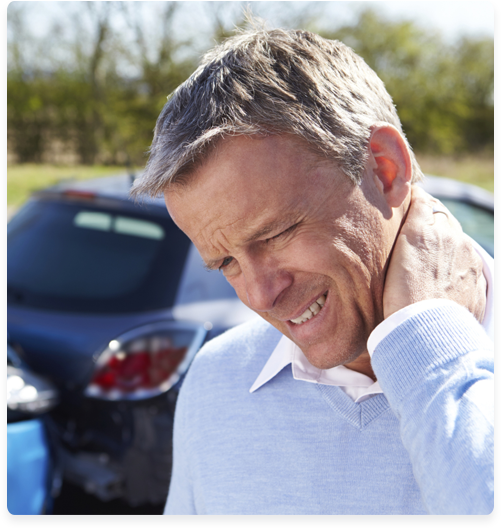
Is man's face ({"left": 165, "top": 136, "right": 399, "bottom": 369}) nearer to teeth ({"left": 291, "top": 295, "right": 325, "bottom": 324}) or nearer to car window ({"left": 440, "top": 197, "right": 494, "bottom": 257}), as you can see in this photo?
teeth ({"left": 291, "top": 295, "right": 325, "bottom": 324})

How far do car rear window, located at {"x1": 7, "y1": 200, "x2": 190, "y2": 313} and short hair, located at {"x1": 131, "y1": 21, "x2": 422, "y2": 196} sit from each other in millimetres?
1406

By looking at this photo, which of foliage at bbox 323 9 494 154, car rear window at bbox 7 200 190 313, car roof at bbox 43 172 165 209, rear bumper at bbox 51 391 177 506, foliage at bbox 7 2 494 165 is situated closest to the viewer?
rear bumper at bbox 51 391 177 506

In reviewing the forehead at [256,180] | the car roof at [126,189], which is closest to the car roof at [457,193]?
the car roof at [126,189]

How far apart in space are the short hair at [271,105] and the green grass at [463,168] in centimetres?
1577

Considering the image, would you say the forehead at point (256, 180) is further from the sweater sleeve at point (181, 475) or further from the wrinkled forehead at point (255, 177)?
the sweater sleeve at point (181, 475)

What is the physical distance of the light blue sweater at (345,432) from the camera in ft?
2.99

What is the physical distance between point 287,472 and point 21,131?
54.5ft

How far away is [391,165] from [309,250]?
12.5 inches

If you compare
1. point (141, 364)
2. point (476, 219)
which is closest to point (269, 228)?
point (141, 364)

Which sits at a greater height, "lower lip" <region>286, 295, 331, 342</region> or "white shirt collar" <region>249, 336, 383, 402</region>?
"lower lip" <region>286, 295, 331, 342</region>

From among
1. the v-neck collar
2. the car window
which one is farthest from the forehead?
the car window

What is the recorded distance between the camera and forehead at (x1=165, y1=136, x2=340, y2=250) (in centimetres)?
117

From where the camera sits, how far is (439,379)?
0.96 m

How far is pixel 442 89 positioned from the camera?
71.6ft
